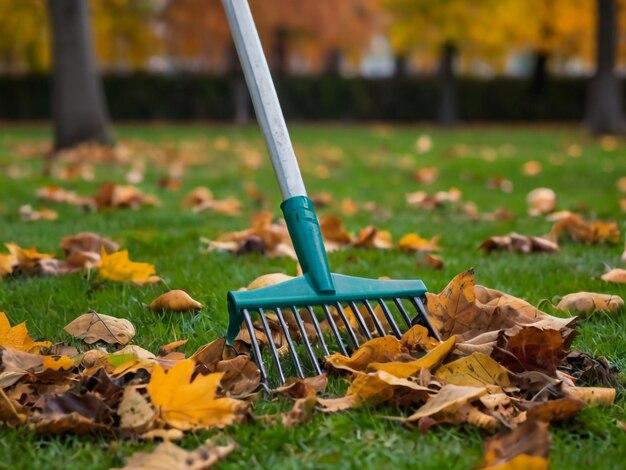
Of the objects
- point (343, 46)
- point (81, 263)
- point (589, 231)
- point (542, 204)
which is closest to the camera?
point (81, 263)

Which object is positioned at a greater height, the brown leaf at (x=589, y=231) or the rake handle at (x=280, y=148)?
the rake handle at (x=280, y=148)

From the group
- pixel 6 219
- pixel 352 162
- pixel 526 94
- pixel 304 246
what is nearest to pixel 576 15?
pixel 526 94

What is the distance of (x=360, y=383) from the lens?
1637 mm

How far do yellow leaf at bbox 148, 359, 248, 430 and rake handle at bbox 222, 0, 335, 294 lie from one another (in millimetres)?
521

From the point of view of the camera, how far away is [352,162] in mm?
9312

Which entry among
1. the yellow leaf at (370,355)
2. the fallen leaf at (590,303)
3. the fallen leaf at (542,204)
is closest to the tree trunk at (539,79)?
the fallen leaf at (542,204)

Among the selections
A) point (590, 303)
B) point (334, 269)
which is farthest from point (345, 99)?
point (590, 303)

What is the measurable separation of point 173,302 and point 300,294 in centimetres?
54

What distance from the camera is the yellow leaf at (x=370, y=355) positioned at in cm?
177

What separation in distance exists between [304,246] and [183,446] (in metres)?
0.75

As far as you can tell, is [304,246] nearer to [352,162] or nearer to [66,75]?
[352,162]

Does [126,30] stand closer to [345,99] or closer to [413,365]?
[345,99]

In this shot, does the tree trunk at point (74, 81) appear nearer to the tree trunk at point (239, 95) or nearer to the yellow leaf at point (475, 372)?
the yellow leaf at point (475, 372)

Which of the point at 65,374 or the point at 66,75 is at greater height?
the point at 66,75
